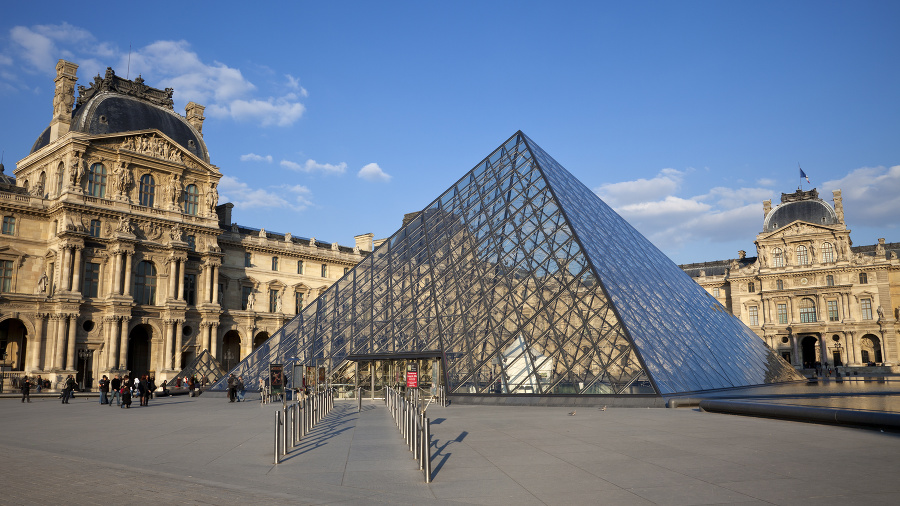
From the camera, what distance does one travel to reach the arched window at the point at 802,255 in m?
70.2

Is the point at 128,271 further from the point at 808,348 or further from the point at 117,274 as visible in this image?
the point at 808,348

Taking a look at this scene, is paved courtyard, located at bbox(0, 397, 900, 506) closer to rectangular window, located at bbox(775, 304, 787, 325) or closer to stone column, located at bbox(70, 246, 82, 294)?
Answer: stone column, located at bbox(70, 246, 82, 294)

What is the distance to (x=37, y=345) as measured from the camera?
39.2 m

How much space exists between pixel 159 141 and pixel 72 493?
141ft

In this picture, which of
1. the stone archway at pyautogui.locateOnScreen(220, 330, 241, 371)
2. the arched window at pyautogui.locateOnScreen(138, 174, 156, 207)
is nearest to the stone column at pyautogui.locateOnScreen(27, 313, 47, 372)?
the arched window at pyautogui.locateOnScreen(138, 174, 156, 207)

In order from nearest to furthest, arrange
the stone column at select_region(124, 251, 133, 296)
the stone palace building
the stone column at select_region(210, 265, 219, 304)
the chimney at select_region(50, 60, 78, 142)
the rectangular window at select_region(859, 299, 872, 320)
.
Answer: the stone palace building, the stone column at select_region(124, 251, 133, 296), the chimney at select_region(50, 60, 78, 142), the stone column at select_region(210, 265, 219, 304), the rectangular window at select_region(859, 299, 872, 320)

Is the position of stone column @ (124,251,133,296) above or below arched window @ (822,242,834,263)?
below

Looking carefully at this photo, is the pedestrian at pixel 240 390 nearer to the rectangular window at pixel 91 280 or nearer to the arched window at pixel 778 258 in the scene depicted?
the rectangular window at pixel 91 280

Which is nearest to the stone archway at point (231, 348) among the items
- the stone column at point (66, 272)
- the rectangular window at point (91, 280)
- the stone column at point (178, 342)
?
the stone column at point (178, 342)

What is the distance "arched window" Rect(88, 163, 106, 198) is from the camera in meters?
42.6

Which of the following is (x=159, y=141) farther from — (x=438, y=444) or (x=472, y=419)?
(x=438, y=444)

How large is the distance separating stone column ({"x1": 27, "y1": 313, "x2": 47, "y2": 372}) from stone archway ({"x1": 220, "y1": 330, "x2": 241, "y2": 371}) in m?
14.4

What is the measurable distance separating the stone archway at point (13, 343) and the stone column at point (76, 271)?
3849 mm

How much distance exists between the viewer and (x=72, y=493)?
24.2ft
